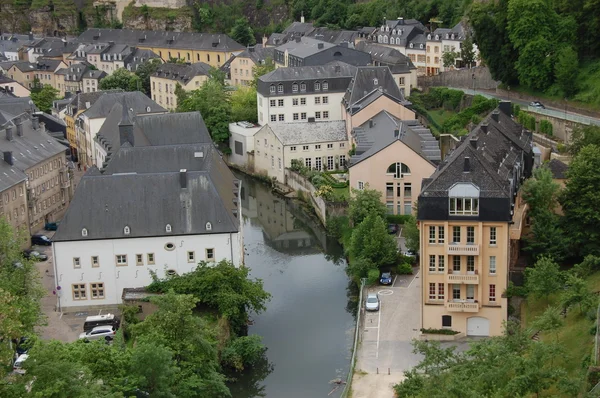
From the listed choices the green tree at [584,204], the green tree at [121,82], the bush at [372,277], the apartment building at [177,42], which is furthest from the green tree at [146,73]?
the green tree at [584,204]

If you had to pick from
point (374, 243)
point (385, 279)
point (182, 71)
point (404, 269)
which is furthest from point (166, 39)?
point (385, 279)

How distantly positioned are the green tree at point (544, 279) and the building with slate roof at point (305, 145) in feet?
103

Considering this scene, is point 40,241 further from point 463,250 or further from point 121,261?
point 463,250

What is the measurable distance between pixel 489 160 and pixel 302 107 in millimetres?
35732

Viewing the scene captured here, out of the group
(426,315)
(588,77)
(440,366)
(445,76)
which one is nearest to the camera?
(440,366)

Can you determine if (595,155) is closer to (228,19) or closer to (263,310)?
(263,310)

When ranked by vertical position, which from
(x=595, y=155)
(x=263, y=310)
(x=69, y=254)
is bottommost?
(x=263, y=310)

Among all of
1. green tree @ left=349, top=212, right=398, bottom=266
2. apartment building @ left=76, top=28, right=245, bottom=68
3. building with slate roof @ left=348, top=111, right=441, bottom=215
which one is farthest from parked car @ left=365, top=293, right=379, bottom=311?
apartment building @ left=76, top=28, right=245, bottom=68

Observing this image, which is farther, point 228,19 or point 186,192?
point 228,19

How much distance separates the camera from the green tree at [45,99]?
316 feet

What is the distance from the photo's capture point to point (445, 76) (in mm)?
88938

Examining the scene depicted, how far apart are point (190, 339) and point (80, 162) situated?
46389 mm

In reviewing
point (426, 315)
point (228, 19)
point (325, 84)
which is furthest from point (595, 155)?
point (228, 19)

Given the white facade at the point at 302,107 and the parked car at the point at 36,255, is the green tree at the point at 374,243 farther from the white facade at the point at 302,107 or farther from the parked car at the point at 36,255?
the white facade at the point at 302,107
